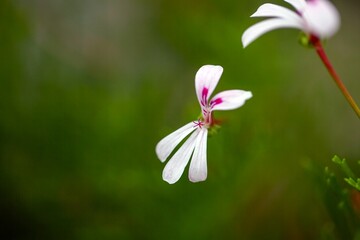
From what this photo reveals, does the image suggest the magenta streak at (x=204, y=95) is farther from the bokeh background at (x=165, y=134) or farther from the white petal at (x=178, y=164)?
the bokeh background at (x=165, y=134)

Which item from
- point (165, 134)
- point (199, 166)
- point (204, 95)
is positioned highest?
point (165, 134)

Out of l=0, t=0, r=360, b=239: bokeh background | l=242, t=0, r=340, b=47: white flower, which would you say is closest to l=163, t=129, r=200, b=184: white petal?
l=242, t=0, r=340, b=47: white flower

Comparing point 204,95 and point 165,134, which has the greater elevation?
point 165,134

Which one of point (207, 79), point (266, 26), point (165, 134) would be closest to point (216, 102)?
point (207, 79)

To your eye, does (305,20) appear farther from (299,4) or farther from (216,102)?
(216,102)

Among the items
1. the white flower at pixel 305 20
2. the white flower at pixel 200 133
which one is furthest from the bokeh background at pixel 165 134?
the white flower at pixel 305 20

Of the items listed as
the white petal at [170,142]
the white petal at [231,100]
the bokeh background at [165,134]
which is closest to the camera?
the white petal at [231,100]

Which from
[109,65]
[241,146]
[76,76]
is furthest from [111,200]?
[109,65]
